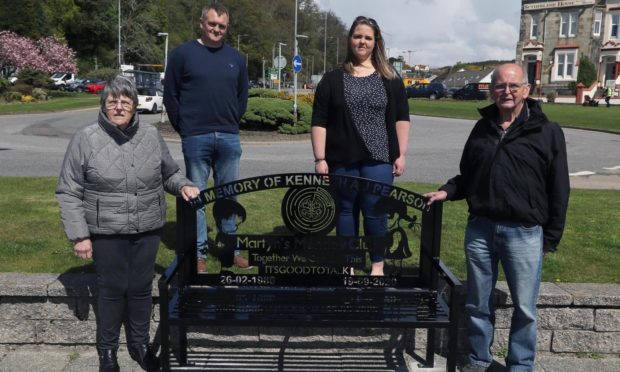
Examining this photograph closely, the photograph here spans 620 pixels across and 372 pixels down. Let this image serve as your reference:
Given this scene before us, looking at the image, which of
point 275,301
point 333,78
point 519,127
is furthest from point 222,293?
point 519,127

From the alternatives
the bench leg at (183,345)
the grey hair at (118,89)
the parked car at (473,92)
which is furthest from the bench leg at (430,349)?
the parked car at (473,92)

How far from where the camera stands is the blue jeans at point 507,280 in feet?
9.88

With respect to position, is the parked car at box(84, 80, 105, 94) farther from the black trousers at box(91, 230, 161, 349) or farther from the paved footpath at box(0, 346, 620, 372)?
→ the black trousers at box(91, 230, 161, 349)

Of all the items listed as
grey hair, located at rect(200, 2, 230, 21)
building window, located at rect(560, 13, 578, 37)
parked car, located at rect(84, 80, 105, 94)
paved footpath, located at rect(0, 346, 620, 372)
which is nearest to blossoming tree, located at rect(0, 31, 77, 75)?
parked car, located at rect(84, 80, 105, 94)

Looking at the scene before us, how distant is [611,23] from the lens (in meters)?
56.2

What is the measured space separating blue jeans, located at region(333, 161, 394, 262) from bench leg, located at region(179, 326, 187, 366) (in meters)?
1.06

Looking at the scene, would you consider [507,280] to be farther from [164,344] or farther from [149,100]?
[149,100]

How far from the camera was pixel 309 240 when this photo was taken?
3.26m

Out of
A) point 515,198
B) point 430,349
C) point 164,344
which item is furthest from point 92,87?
point 515,198

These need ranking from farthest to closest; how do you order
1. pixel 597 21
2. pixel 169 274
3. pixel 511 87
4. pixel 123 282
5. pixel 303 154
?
pixel 597 21 < pixel 303 154 < pixel 123 282 < pixel 169 274 < pixel 511 87

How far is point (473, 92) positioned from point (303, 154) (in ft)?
133

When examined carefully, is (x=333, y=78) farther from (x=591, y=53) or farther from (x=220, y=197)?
(x=591, y=53)

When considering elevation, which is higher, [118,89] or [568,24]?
[568,24]

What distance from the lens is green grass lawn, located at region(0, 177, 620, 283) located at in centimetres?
432
